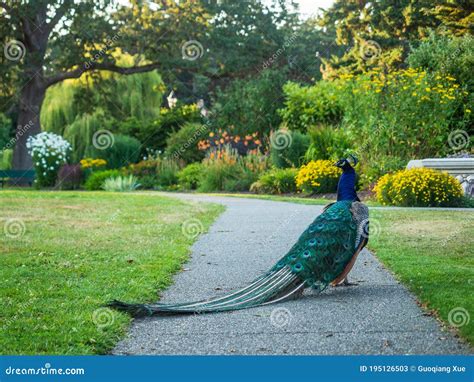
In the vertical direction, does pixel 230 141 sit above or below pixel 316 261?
below

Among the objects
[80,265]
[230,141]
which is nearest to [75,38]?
[230,141]

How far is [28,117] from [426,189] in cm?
1981

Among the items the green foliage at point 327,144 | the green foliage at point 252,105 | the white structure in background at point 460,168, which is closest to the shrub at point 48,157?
the green foliage at point 252,105

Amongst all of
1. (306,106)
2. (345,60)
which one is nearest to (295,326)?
(306,106)

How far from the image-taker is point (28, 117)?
1177 inches

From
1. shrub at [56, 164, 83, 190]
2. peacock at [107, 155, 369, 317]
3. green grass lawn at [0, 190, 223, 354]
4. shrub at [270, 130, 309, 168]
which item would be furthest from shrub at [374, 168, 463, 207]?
shrub at [56, 164, 83, 190]

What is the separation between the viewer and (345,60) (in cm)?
2572

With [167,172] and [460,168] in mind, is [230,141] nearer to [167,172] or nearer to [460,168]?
[167,172]

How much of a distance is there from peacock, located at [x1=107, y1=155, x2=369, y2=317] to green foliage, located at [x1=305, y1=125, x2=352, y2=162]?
12.8 metres

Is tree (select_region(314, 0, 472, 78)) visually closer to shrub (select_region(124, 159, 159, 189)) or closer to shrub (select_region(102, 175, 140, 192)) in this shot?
shrub (select_region(124, 159, 159, 189))

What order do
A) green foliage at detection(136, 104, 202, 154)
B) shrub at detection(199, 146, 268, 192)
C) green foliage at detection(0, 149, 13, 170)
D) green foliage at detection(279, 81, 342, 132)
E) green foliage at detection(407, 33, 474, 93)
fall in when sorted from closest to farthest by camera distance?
1. green foliage at detection(407, 33, 474, 93)
2. shrub at detection(199, 146, 268, 192)
3. green foliage at detection(279, 81, 342, 132)
4. green foliage at detection(136, 104, 202, 154)
5. green foliage at detection(0, 149, 13, 170)

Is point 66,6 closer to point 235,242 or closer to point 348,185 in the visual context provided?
point 235,242

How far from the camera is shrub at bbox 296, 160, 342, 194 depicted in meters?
18.3

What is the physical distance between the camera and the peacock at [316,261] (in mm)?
6566
